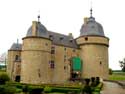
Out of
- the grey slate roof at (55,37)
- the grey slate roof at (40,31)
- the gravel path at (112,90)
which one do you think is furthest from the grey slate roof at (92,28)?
the gravel path at (112,90)

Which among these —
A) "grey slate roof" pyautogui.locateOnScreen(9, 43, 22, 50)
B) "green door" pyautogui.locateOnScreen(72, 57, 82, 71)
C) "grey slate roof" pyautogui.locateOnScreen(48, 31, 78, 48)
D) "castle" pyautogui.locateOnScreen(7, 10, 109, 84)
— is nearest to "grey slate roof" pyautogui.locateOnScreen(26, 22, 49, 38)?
"castle" pyautogui.locateOnScreen(7, 10, 109, 84)

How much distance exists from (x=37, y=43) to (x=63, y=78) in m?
7.91

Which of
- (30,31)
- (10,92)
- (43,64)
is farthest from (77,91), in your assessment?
(30,31)

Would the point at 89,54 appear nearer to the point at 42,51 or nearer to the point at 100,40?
the point at 100,40

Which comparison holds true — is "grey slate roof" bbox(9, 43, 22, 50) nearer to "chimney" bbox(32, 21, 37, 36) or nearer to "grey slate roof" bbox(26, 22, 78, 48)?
"grey slate roof" bbox(26, 22, 78, 48)

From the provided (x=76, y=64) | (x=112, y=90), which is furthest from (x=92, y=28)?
(x=112, y=90)

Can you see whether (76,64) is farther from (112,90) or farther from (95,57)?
(112,90)

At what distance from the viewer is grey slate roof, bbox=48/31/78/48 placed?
49594mm

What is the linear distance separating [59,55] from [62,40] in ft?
11.6

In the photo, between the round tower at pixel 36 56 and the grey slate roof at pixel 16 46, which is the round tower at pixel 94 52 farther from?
the grey slate roof at pixel 16 46

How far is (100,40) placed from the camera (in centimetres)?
4997

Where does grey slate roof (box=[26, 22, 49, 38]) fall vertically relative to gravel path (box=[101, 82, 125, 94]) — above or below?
above

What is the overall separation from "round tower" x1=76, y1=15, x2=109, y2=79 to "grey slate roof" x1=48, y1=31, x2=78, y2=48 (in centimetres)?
167

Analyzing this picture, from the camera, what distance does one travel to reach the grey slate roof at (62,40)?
163ft
